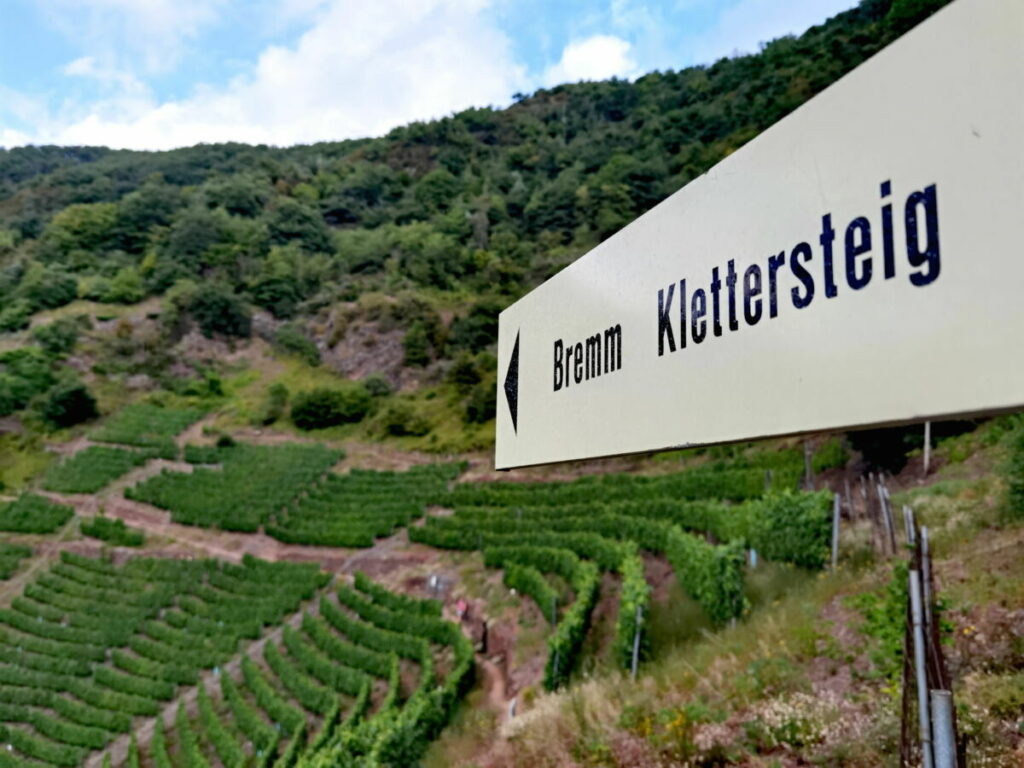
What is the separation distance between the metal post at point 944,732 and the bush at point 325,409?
3589 centimetres

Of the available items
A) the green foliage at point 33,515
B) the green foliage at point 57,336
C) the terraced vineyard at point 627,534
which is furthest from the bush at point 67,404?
the terraced vineyard at point 627,534

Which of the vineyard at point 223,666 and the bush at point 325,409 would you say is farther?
the bush at point 325,409

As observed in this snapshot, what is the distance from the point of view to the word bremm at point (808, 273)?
93cm

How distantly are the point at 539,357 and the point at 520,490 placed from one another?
22.1 metres

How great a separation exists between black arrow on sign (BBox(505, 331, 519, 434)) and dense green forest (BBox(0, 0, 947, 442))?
30.1m

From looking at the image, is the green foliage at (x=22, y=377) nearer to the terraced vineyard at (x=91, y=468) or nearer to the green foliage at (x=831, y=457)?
the terraced vineyard at (x=91, y=468)

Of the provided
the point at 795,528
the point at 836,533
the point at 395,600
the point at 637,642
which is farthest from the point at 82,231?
the point at 836,533

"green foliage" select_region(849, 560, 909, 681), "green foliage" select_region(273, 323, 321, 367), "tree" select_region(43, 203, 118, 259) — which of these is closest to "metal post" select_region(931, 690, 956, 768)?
"green foliage" select_region(849, 560, 909, 681)

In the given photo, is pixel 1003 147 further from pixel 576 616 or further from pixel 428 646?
pixel 428 646

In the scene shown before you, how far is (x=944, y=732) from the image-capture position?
2.18m

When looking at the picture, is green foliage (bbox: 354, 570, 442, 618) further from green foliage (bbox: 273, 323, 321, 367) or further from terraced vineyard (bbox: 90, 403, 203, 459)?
green foliage (bbox: 273, 323, 321, 367)

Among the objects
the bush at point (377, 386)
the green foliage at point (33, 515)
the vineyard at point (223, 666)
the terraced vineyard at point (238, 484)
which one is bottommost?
the vineyard at point (223, 666)

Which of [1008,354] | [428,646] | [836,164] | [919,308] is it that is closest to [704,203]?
[836,164]

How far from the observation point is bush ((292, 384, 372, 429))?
36.7 meters
